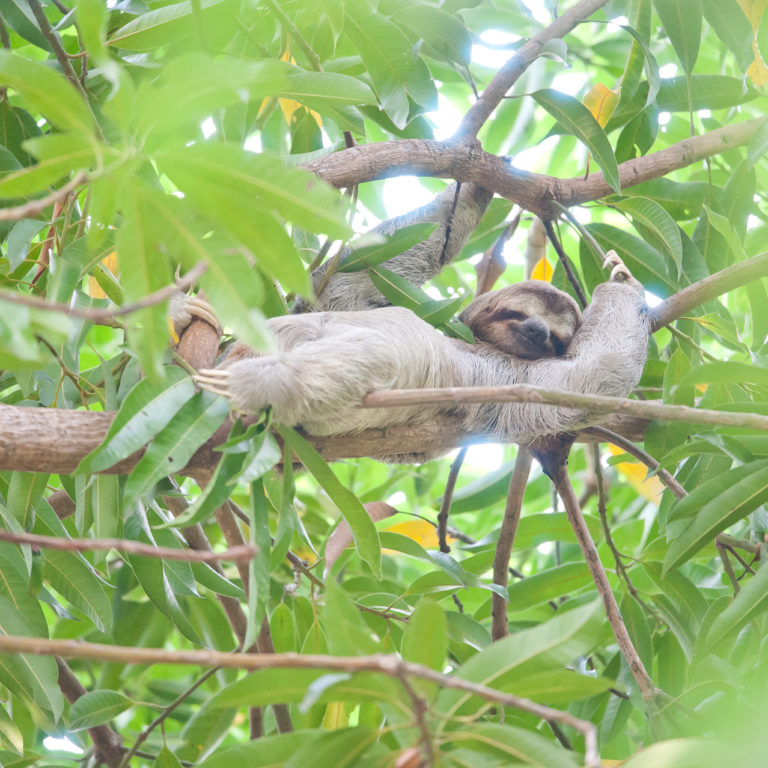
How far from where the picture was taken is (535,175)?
259 centimetres

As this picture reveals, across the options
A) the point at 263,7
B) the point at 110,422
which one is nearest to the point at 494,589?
the point at 110,422

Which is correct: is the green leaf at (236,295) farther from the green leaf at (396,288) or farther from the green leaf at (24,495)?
the green leaf at (396,288)

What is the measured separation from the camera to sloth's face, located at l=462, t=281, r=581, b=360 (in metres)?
2.88

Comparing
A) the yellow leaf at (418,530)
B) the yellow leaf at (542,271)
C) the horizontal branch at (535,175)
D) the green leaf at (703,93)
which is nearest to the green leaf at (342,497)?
the horizontal branch at (535,175)

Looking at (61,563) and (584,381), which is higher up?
(584,381)

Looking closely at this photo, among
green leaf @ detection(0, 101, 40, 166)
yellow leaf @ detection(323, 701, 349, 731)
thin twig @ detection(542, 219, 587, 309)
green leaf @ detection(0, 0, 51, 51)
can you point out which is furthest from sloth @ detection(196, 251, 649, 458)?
green leaf @ detection(0, 0, 51, 51)

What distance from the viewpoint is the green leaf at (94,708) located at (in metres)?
2.14

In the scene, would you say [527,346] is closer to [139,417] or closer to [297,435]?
[297,435]

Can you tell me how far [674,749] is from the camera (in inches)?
50.9

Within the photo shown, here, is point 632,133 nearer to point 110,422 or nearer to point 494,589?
point 494,589

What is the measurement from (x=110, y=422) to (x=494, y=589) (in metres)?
1.13

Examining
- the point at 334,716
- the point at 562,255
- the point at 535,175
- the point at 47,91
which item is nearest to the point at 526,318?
the point at 562,255

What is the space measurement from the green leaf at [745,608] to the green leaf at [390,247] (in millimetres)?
1272

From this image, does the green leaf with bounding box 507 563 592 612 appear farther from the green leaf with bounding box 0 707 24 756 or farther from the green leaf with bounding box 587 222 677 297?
the green leaf with bounding box 0 707 24 756
